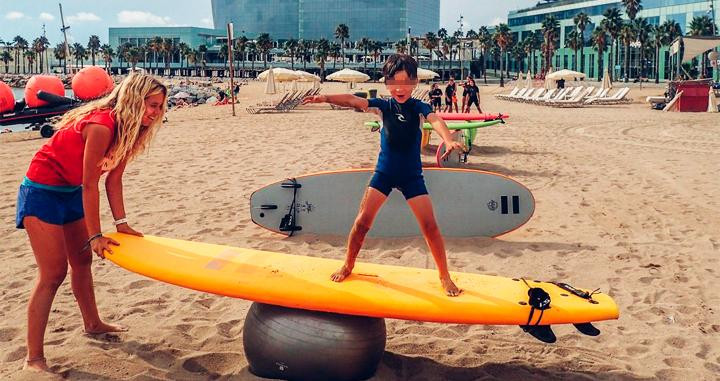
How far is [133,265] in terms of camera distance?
3674 millimetres

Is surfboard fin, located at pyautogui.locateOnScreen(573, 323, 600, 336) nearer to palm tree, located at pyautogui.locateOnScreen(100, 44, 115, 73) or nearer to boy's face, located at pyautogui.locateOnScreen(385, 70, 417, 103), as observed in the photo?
boy's face, located at pyautogui.locateOnScreen(385, 70, 417, 103)

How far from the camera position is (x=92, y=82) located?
22.4ft

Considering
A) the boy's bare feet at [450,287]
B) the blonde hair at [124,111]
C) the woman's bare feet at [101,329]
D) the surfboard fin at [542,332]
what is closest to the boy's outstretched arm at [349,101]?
the blonde hair at [124,111]

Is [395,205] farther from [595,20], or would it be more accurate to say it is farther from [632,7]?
[595,20]

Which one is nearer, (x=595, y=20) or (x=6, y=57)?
(x=595, y=20)

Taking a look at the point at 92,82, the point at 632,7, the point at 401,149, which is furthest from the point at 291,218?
the point at 632,7

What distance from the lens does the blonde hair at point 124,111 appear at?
350cm

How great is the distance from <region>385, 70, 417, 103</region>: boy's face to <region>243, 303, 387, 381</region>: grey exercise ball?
131cm

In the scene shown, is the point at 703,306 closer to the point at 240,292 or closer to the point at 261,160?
the point at 240,292

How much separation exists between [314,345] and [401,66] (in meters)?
1.65

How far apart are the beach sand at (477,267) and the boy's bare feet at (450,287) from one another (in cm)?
51

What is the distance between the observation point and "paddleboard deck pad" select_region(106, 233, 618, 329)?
3375mm

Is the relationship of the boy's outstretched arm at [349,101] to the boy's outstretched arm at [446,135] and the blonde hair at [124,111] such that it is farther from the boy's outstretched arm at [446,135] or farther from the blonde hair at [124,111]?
the blonde hair at [124,111]

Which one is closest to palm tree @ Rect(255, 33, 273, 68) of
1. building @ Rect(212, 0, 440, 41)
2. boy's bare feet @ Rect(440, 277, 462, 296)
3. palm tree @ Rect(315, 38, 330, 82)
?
palm tree @ Rect(315, 38, 330, 82)
